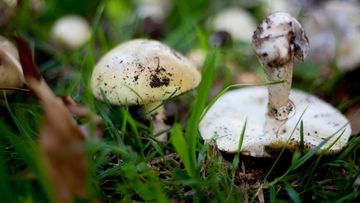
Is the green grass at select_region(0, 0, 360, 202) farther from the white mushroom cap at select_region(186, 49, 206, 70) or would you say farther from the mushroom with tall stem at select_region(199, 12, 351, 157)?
the white mushroom cap at select_region(186, 49, 206, 70)

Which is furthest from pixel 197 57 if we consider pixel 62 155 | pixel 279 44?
pixel 62 155

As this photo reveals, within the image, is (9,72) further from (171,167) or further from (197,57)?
(197,57)

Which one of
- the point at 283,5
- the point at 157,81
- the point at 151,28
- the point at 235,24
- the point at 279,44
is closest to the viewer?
the point at 279,44

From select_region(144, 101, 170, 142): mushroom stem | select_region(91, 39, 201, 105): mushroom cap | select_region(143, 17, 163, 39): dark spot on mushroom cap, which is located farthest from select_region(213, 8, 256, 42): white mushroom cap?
select_region(91, 39, 201, 105): mushroom cap

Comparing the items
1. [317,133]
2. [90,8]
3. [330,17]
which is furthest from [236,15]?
[317,133]

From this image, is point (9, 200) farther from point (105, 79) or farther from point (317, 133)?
point (317, 133)
